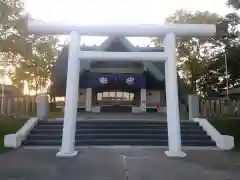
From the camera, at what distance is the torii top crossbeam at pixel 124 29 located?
8.86m

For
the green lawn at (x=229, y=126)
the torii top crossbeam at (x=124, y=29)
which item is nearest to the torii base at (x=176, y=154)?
the green lawn at (x=229, y=126)

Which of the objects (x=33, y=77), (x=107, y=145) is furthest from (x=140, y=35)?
(x=33, y=77)

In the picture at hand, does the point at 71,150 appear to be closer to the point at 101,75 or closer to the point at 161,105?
the point at 101,75

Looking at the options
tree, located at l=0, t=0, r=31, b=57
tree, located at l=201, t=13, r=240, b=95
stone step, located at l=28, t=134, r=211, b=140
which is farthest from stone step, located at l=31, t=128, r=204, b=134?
tree, located at l=201, t=13, r=240, b=95

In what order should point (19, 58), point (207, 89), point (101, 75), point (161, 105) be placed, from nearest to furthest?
point (19, 58)
point (101, 75)
point (161, 105)
point (207, 89)

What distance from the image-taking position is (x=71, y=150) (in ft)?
28.2

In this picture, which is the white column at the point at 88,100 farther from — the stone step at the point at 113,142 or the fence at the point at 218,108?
the stone step at the point at 113,142

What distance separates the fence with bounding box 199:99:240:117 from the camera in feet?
46.6

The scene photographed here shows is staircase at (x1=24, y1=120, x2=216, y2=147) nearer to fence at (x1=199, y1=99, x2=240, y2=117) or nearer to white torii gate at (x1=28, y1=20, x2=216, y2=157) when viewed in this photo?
white torii gate at (x1=28, y1=20, x2=216, y2=157)

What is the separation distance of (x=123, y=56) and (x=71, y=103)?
7.35ft

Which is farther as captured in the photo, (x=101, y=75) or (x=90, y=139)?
(x=101, y=75)

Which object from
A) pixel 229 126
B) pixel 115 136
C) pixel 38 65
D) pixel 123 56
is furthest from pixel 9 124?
pixel 38 65

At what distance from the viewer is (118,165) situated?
23.7 ft

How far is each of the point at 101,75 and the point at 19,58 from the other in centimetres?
658
